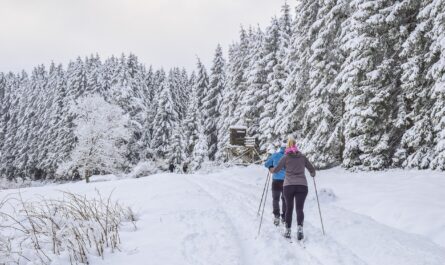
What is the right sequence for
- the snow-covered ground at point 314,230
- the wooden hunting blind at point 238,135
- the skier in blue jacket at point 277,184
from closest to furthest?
the snow-covered ground at point 314,230 < the skier in blue jacket at point 277,184 < the wooden hunting blind at point 238,135

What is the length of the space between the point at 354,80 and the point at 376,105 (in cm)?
153

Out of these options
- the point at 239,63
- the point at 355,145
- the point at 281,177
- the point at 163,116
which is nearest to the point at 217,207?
the point at 281,177

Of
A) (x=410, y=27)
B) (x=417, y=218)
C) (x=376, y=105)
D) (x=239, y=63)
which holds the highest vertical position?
(x=239, y=63)

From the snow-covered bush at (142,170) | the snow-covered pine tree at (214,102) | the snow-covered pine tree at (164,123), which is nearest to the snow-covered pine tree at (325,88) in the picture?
the snow-covered bush at (142,170)

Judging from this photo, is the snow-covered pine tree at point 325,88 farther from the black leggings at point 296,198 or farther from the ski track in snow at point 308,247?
the black leggings at point 296,198

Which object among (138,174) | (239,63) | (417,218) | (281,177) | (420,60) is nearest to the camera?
(417,218)

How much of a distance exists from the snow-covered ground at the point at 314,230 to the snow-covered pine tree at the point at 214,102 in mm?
32776

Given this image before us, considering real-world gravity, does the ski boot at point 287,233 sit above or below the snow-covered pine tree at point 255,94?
below

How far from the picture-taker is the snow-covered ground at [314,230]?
20.3ft

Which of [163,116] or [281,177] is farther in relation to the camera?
[163,116]

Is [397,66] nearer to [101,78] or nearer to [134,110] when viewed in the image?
[134,110]

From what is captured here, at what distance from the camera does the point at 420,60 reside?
552 inches

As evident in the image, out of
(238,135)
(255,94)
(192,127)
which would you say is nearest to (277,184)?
(238,135)

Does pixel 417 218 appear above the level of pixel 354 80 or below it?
below
